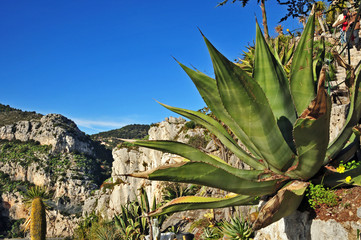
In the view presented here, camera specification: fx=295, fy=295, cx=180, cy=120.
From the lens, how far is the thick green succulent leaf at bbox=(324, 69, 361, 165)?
2.49m

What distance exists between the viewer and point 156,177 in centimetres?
208

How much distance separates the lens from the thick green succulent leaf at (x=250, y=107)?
6.80ft

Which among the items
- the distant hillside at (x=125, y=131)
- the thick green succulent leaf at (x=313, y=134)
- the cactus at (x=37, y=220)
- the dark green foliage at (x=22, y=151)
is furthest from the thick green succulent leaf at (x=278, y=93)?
the distant hillside at (x=125, y=131)

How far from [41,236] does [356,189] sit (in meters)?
11.2

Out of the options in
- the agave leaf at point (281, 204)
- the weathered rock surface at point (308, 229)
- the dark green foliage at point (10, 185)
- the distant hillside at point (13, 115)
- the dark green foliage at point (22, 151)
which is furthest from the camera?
the distant hillside at point (13, 115)

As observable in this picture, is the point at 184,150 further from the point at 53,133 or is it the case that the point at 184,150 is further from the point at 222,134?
the point at 53,133

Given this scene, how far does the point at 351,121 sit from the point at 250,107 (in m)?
1.10

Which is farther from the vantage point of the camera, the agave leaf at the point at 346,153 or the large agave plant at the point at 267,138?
the agave leaf at the point at 346,153

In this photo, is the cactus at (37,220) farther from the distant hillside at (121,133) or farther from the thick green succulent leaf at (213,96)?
the distant hillside at (121,133)

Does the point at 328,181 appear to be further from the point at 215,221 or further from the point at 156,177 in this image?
the point at 215,221

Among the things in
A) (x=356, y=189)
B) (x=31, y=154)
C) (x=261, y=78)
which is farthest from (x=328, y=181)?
(x=31, y=154)

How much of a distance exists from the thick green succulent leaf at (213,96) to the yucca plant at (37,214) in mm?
10444

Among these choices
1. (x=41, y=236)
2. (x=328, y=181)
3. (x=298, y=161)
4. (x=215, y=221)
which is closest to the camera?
(x=298, y=161)

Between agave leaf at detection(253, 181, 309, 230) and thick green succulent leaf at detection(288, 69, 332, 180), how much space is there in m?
0.15
